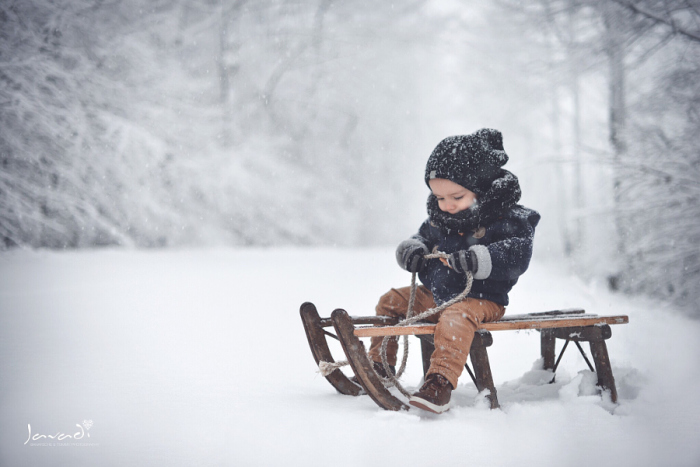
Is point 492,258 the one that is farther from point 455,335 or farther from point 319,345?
point 319,345

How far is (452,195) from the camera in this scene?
2.19 metres

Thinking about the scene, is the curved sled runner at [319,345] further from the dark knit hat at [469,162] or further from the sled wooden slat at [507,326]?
the dark knit hat at [469,162]

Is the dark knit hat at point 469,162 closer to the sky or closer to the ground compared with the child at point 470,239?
closer to the sky

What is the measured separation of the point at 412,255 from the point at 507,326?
535 mm

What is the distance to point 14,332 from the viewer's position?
2.91 metres

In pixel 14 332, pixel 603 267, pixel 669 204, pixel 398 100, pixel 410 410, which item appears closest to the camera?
pixel 410 410

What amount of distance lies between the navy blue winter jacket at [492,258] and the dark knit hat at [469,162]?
20cm

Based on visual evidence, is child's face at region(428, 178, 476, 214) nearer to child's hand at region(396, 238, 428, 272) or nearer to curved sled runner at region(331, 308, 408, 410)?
child's hand at region(396, 238, 428, 272)

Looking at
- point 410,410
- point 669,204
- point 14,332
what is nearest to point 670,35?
point 669,204

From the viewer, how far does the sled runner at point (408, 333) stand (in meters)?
1.84

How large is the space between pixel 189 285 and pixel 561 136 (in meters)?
9.77

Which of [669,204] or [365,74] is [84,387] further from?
[365,74]

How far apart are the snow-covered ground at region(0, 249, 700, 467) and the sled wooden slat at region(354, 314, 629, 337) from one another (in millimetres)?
295

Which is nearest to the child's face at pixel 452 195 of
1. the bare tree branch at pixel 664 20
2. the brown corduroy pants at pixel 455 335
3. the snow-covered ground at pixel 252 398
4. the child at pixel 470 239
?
the child at pixel 470 239
